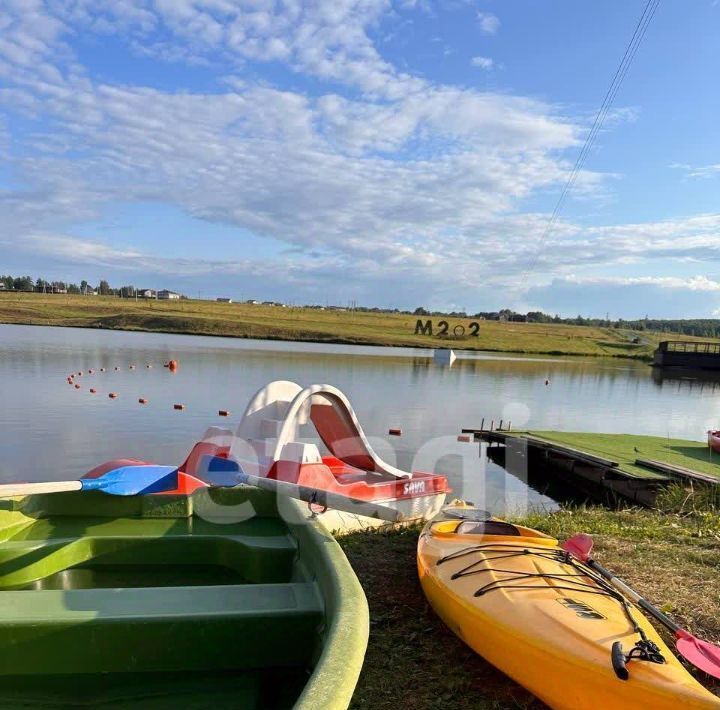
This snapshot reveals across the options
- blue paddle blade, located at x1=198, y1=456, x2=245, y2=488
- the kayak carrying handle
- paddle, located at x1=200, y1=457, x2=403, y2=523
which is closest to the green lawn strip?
blue paddle blade, located at x1=198, y1=456, x2=245, y2=488

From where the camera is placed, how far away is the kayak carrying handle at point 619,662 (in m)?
3.56

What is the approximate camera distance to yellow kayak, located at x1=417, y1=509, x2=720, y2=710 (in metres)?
3.58

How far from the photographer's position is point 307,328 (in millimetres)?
81562

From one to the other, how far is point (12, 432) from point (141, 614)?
17281mm

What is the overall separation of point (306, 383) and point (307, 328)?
50419mm

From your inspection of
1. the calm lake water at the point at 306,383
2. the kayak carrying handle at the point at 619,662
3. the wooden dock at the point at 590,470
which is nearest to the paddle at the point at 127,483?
the kayak carrying handle at the point at 619,662

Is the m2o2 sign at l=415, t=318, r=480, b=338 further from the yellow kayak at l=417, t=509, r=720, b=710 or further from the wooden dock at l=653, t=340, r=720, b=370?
the yellow kayak at l=417, t=509, r=720, b=710

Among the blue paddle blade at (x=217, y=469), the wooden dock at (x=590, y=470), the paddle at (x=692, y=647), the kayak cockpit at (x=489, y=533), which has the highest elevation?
the blue paddle blade at (x=217, y=469)

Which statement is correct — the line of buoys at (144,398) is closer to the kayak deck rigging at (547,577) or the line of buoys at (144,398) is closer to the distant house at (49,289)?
the kayak deck rigging at (547,577)

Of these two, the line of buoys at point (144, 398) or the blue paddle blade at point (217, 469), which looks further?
the line of buoys at point (144, 398)

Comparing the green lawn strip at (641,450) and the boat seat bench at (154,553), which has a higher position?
the boat seat bench at (154,553)

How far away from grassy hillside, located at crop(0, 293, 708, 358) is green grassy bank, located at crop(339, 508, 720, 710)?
66.4m

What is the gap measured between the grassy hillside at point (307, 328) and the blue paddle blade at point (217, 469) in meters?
65.6

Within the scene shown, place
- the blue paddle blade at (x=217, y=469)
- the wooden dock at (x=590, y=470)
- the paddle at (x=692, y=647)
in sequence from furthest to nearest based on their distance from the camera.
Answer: the wooden dock at (x=590, y=470) → the blue paddle blade at (x=217, y=469) → the paddle at (x=692, y=647)
